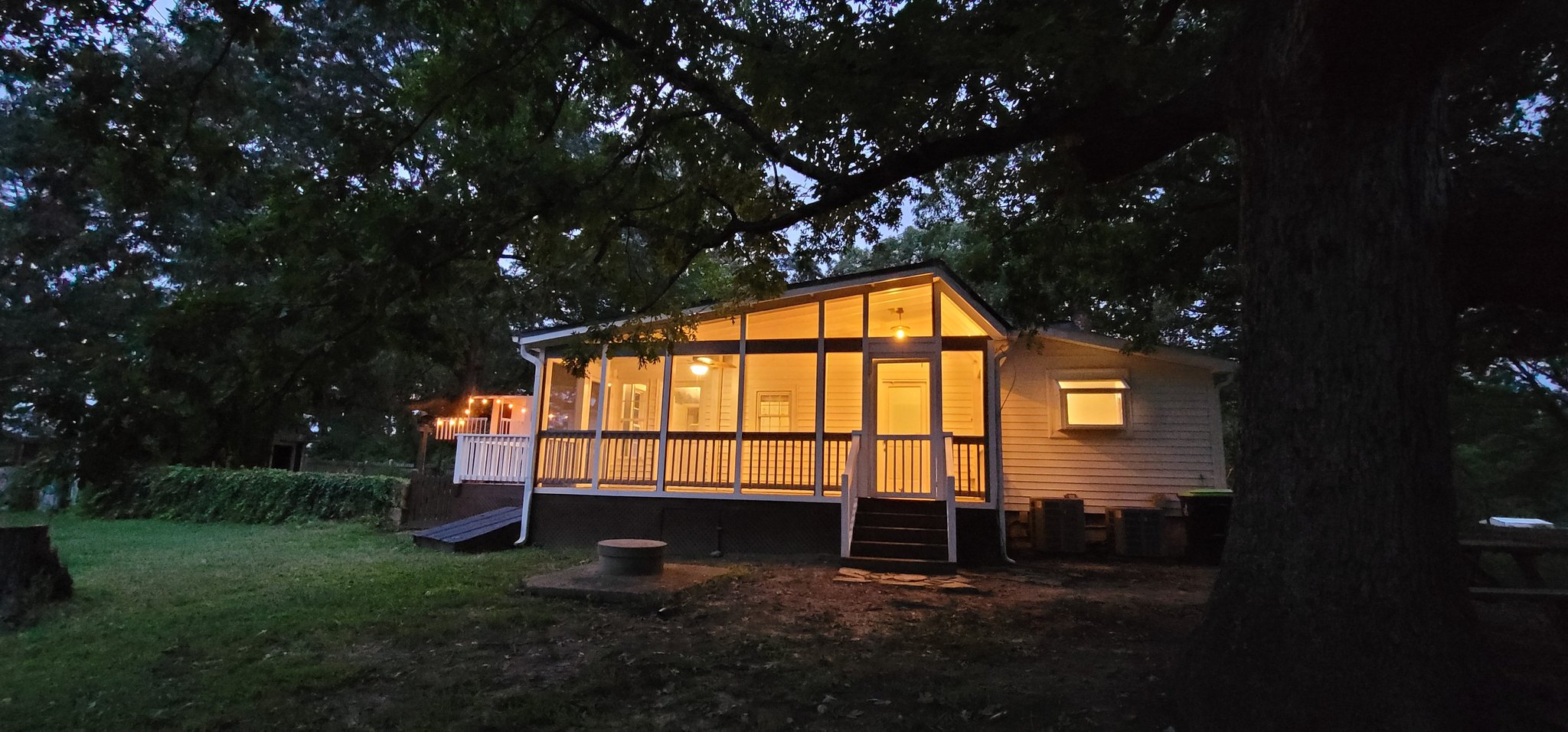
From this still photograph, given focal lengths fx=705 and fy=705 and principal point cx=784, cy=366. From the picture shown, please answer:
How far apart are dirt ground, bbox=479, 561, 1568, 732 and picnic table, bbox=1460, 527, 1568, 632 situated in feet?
1.08

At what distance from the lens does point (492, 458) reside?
1458cm

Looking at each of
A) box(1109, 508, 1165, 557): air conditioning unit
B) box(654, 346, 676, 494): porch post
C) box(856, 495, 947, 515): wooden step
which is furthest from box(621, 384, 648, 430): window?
box(1109, 508, 1165, 557): air conditioning unit

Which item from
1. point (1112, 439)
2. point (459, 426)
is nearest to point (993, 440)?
point (1112, 439)

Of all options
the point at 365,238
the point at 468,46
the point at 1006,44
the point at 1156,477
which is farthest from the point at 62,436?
the point at 1156,477

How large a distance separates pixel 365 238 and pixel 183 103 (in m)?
1.81

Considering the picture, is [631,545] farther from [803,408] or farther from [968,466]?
[803,408]

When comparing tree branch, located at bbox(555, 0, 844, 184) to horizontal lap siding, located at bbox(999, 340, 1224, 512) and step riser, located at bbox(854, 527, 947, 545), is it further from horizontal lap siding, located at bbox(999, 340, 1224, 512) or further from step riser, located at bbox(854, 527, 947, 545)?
horizontal lap siding, located at bbox(999, 340, 1224, 512)

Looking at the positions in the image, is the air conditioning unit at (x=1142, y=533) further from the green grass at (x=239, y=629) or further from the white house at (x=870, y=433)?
the green grass at (x=239, y=629)

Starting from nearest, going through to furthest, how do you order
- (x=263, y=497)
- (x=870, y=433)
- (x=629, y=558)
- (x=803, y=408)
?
(x=629, y=558) → (x=870, y=433) → (x=803, y=408) → (x=263, y=497)

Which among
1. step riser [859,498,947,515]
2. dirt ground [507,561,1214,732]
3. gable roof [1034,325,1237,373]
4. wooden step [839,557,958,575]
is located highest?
gable roof [1034,325,1237,373]

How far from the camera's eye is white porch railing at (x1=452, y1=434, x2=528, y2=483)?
47.1 feet

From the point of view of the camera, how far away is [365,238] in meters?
5.11

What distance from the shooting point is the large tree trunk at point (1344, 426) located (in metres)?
2.98

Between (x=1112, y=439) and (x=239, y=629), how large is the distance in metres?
11.8
